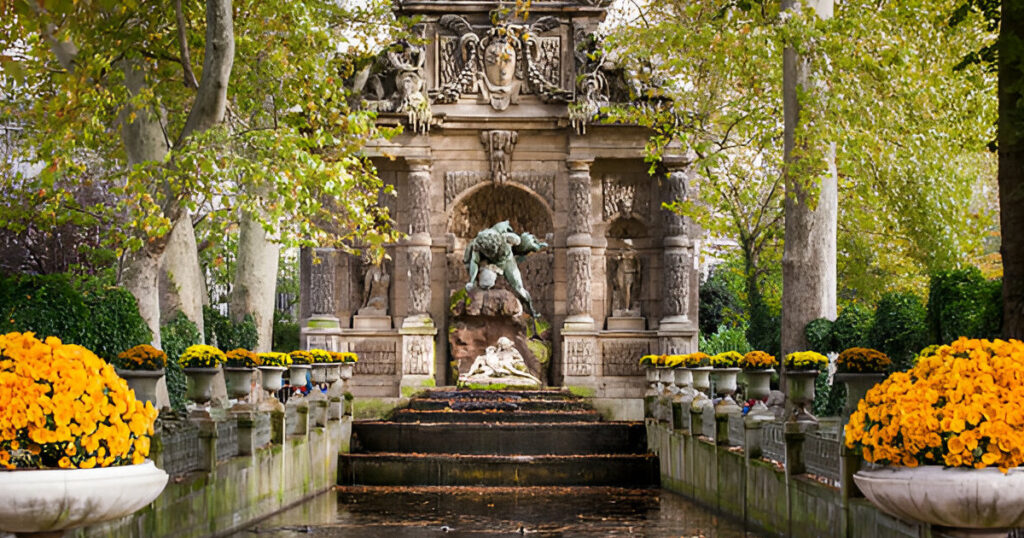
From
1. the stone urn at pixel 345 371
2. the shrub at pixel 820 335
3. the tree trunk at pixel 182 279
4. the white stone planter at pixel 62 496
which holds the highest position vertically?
the tree trunk at pixel 182 279

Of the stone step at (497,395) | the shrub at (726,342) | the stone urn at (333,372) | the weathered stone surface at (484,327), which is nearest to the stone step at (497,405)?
the stone step at (497,395)

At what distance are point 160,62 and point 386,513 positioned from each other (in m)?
10.2

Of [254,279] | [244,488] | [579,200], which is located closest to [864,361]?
[244,488]

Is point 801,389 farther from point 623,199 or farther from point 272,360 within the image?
point 623,199

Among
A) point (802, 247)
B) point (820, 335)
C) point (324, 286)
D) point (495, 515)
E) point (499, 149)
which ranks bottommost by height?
point (495, 515)

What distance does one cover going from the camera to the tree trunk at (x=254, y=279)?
27.5 metres

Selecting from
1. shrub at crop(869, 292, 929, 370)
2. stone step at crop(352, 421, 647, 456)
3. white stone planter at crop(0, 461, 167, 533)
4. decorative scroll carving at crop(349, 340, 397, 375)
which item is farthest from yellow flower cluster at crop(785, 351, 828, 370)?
decorative scroll carving at crop(349, 340, 397, 375)

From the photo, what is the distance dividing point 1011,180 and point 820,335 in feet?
35.0

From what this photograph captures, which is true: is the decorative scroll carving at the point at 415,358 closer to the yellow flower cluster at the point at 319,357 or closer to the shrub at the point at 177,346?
the yellow flower cluster at the point at 319,357

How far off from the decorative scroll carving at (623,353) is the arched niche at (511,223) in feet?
4.94

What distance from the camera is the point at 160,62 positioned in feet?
72.3

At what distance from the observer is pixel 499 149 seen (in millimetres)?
27922

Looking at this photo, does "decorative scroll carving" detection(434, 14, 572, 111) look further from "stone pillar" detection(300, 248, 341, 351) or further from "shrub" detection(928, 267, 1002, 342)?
"shrub" detection(928, 267, 1002, 342)

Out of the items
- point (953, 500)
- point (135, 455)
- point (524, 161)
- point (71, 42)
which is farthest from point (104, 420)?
point (524, 161)
